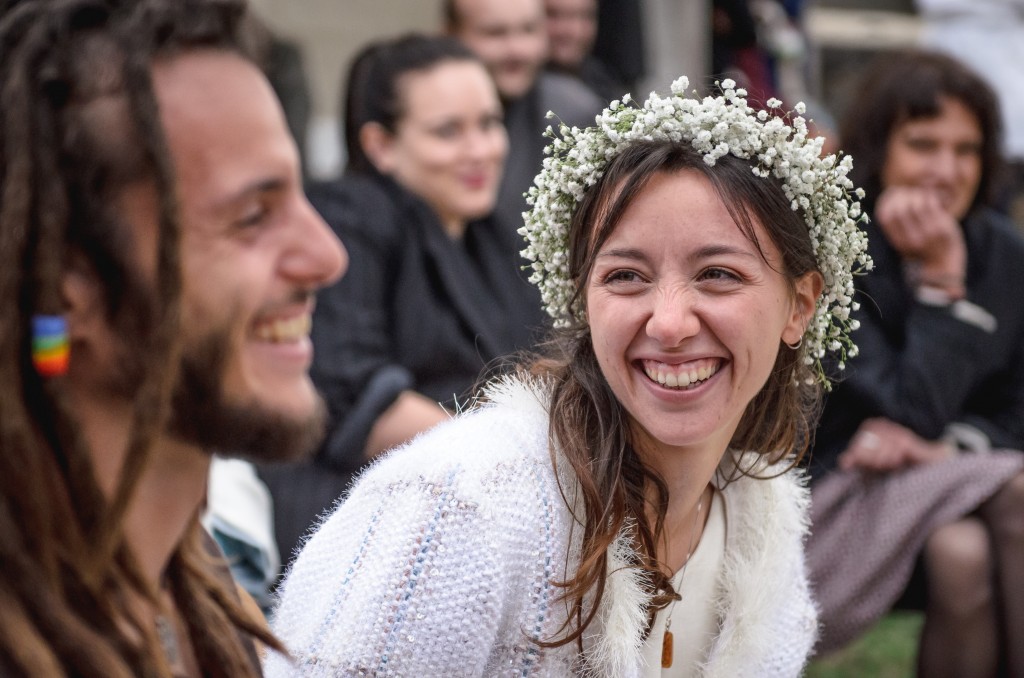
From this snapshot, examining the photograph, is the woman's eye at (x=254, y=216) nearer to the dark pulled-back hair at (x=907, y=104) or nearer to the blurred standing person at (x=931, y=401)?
the blurred standing person at (x=931, y=401)

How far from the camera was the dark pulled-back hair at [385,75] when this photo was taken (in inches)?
166

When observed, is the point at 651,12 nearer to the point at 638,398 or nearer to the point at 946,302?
the point at 946,302

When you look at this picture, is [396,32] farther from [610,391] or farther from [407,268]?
[610,391]

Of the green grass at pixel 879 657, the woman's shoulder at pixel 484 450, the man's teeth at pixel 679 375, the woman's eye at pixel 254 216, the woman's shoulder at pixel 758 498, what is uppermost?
the woman's eye at pixel 254 216

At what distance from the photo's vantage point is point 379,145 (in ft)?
14.0

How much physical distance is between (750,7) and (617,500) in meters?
4.74

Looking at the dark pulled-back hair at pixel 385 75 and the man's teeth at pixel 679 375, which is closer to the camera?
the man's teeth at pixel 679 375

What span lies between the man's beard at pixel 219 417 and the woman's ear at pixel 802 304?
121 cm

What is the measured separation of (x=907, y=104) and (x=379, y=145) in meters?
1.82

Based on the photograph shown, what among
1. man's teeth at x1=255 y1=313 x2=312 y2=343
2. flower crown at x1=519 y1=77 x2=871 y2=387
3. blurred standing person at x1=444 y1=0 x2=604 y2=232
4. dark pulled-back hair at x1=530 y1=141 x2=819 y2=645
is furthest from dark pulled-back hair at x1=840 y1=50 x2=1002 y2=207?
man's teeth at x1=255 y1=313 x2=312 y2=343

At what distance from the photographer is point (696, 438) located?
2250 mm

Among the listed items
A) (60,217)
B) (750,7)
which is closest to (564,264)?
(60,217)

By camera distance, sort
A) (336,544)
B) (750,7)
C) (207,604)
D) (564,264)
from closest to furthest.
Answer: (207,604), (336,544), (564,264), (750,7)

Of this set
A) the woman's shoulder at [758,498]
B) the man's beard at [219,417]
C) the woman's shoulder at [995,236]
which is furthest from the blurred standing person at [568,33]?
the man's beard at [219,417]
